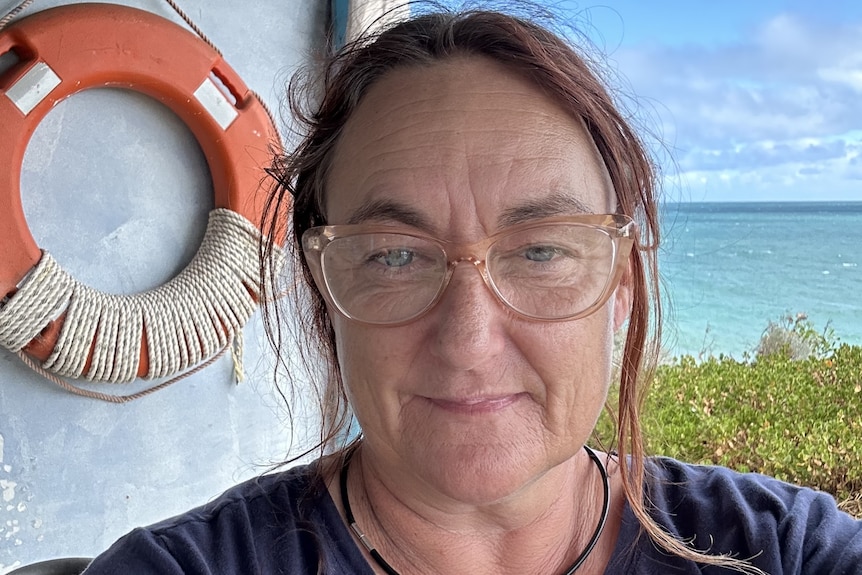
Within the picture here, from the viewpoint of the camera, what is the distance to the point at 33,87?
1.92m

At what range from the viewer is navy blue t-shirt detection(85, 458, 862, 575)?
0.97 meters

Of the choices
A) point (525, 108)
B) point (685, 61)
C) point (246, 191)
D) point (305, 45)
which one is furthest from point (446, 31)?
point (685, 61)

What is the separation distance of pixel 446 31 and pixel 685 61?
2985mm

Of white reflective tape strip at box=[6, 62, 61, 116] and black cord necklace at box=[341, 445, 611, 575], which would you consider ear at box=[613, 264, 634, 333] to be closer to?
black cord necklace at box=[341, 445, 611, 575]

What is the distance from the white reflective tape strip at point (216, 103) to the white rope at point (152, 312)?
0.88ft

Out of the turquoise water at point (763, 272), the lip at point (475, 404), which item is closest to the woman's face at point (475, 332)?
the lip at point (475, 404)

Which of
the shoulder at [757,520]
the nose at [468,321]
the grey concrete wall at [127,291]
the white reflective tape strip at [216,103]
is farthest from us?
the white reflective tape strip at [216,103]

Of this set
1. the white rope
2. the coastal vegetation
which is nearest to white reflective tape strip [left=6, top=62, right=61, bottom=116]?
the white rope

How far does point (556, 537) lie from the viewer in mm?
1111

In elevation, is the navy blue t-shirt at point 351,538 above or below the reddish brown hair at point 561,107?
below

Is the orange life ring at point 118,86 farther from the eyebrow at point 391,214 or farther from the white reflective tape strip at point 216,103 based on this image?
the eyebrow at point 391,214

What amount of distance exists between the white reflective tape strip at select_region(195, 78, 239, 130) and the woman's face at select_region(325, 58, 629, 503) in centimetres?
137

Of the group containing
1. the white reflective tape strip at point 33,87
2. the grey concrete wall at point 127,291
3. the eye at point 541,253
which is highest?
the white reflective tape strip at point 33,87

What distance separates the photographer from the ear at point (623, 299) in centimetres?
110
